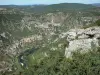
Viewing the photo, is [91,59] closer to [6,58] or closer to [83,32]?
[83,32]

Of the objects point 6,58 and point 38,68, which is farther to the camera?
point 6,58

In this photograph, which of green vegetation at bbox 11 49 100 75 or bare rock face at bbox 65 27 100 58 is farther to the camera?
bare rock face at bbox 65 27 100 58

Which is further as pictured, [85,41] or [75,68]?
[85,41]

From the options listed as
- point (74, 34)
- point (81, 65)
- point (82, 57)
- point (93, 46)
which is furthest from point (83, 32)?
point (81, 65)

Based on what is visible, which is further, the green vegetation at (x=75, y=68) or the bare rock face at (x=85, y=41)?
the bare rock face at (x=85, y=41)

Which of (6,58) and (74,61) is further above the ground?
(74,61)

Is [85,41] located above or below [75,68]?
below

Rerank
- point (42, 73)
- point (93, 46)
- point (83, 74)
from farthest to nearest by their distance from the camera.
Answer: point (93, 46)
point (42, 73)
point (83, 74)

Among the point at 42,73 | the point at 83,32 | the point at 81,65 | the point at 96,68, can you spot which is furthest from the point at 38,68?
the point at 83,32

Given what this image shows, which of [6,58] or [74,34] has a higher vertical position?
[74,34]

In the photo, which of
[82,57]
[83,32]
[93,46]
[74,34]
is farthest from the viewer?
[74,34]
